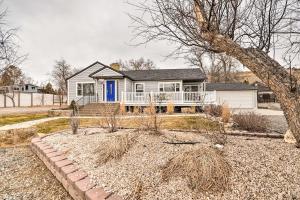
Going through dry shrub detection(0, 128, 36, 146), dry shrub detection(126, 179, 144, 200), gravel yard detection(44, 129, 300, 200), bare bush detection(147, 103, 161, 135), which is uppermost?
bare bush detection(147, 103, 161, 135)

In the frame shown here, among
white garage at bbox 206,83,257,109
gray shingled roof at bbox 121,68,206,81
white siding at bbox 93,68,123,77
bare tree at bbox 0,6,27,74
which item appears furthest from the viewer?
white garage at bbox 206,83,257,109

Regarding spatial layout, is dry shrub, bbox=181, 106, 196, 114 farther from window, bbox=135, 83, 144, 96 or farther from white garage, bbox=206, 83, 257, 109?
white garage, bbox=206, 83, 257, 109

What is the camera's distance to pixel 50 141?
178 inches

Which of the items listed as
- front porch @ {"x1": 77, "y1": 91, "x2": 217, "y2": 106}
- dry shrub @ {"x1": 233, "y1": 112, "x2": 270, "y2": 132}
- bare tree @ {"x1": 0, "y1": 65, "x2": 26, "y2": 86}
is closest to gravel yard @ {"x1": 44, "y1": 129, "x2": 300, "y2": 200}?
dry shrub @ {"x1": 233, "y1": 112, "x2": 270, "y2": 132}

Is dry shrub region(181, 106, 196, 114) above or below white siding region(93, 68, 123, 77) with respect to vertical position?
below

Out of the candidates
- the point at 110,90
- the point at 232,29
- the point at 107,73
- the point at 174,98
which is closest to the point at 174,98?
the point at 174,98

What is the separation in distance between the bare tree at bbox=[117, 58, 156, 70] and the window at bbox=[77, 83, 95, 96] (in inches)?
788

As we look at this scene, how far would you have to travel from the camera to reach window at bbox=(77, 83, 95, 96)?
19709 mm

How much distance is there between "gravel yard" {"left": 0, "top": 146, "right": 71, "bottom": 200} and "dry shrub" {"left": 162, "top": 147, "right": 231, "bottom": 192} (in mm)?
1344

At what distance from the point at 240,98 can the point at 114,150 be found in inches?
905

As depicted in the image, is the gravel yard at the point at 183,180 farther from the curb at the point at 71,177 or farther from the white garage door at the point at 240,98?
the white garage door at the point at 240,98

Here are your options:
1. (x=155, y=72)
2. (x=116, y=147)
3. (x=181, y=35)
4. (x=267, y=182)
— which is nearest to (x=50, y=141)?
(x=116, y=147)

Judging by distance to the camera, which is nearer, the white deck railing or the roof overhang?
the white deck railing

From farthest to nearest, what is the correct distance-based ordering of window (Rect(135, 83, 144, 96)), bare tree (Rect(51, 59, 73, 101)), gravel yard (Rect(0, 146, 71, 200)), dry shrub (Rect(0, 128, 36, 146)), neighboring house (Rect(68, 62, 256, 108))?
bare tree (Rect(51, 59, 73, 101))
window (Rect(135, 83, 144, 96))
neighboring house (Rect(68, 62, 256, 108))
dry shrub (Rect(0, 128, 36, 146))
gravel yard (Rect(0, 146, 71, 200))
